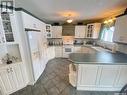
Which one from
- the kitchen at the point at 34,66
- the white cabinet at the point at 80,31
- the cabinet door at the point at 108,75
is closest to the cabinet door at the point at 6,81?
the kitchen at the point at 34,66

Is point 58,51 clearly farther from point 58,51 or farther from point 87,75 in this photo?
point 87,75

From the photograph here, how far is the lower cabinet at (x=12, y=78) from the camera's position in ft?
6.50

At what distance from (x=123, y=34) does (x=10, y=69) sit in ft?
11.1

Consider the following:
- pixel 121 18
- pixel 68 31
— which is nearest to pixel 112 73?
pixel 121 18

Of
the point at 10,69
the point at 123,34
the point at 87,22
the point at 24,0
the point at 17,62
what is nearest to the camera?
the point at 24,0

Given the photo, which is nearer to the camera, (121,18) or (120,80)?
(120,80)

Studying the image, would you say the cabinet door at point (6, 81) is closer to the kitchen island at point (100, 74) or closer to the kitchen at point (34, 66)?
the kitchen at point (34, 66)

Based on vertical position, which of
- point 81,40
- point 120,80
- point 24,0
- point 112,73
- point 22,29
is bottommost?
point 120,80

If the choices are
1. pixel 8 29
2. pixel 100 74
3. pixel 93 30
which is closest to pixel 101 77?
pixel 100 74

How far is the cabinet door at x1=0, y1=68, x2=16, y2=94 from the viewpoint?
6.42ft

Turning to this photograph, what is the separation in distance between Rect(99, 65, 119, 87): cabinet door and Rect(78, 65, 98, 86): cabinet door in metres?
0.20

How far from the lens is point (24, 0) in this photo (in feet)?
6.20

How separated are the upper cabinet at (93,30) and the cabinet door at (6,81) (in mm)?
4542

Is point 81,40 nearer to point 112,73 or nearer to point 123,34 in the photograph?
point 123,34
